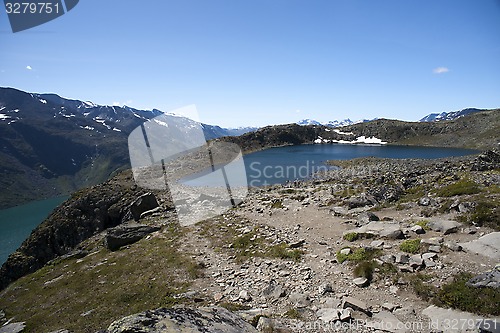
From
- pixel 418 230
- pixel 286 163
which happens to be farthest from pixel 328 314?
pixel 286 163

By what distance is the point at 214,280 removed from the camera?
17578mm

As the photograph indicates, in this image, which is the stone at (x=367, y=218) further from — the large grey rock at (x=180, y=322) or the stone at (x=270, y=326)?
the large grey rock at (x=180, y=322)

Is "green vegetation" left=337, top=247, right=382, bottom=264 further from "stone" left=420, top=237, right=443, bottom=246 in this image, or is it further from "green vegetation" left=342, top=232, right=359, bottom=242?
"stone" left=420, top=237, right=443, bottom=246

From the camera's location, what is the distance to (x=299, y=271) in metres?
16.0

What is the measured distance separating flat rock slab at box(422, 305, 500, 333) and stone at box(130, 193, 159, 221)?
37904 mm

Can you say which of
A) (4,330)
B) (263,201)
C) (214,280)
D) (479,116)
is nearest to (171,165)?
(263,201)

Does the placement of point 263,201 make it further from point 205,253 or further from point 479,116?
point 479,116

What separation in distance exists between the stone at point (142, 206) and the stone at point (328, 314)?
34503 mm

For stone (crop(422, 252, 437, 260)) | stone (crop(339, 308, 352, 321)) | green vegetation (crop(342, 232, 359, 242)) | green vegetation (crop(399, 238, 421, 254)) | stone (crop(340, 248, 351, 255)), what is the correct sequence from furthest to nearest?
green vegetation (crop(342, 232, 359, 242)) → stone (crop(340, 248, 351, 255)) → green vegetation (crop(399, 238, 421, 254)) → stone (crop(422, 252, 437, 260)) → stone (crop(339, 308, 352, 321))

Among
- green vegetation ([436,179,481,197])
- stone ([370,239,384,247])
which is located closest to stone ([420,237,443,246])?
stone ([370,239,384,247])

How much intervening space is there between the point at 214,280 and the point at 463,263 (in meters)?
13.6

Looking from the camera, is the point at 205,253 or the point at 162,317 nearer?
the point at 162,317

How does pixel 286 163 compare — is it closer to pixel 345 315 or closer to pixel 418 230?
pixel 418 230

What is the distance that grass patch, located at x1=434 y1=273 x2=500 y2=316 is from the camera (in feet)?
32.3
